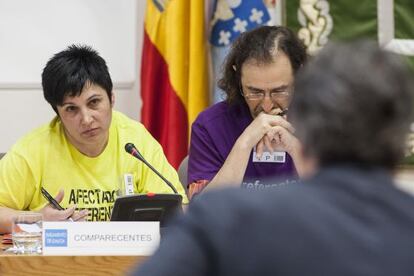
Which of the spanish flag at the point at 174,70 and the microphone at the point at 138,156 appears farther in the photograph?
the spanish flag at the point at 174,70

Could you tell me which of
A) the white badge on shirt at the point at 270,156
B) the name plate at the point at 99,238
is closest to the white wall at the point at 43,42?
the white badge on shirt at the point at 270,156

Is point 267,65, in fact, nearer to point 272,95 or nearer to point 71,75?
point 272,95

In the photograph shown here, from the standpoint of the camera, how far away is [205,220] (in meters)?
1.04

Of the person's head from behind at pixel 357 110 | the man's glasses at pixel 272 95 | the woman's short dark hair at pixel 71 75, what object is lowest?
the person's head from behind at pixel 357 110

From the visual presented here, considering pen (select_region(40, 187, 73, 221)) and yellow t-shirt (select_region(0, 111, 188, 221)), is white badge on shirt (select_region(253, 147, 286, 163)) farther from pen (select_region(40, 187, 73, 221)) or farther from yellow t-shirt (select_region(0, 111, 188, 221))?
pen (select_region(40, 187, 73, 221))

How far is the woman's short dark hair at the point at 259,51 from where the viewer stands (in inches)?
120

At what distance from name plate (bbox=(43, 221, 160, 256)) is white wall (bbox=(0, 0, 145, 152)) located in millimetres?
1862

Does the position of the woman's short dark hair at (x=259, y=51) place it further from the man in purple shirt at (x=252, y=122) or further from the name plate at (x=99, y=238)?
the name plate at (x=99, y=238)

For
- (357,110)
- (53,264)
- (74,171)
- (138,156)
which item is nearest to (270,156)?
(138,156)

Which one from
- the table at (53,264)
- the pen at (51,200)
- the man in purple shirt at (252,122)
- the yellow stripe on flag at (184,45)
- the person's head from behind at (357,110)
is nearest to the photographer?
the person's head from behind at (357,110)

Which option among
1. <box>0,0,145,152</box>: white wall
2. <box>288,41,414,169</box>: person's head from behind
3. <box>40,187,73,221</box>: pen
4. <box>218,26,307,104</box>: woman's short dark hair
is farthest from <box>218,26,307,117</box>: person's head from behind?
<box>288,41,414,169</box>: person's head from behind

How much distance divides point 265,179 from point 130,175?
1.50 ft

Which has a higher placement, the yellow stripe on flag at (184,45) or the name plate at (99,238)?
the yellow stripe on flag at (184,45)

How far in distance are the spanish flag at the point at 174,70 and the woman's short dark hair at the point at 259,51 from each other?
36.6 inches
